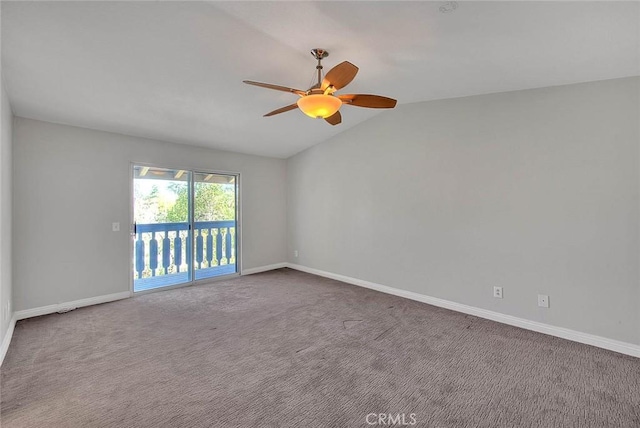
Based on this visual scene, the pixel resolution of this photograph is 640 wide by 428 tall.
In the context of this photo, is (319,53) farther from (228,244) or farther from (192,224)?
(228,244)

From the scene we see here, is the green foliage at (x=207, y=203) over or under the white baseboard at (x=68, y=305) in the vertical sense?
over

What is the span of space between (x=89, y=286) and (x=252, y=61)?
140 inches

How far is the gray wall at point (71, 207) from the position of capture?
3195mm

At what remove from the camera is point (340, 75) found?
→ 1.97 metres

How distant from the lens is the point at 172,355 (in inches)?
94.6

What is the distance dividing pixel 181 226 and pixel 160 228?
31 centimetres

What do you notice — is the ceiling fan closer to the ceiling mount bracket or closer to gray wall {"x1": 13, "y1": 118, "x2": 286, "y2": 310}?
the ceiling mount bracket

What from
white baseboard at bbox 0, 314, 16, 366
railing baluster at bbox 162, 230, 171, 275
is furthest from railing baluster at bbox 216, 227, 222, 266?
white baseboard at bbox 0, 314, 16, 366

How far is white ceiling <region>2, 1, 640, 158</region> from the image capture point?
5.97ft

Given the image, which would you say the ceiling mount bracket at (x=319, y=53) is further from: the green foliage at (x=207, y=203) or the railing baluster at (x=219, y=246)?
the railing baluster at (x=219, y=246)

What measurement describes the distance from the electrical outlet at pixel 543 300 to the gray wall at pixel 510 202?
5 cm

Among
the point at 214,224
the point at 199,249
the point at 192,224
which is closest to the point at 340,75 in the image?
the point at 192,224

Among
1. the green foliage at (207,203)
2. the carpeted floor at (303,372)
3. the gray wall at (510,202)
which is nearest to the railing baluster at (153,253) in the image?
the green foliage at (207,203)

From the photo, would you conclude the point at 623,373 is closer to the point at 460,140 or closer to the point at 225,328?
the point at 460,140
